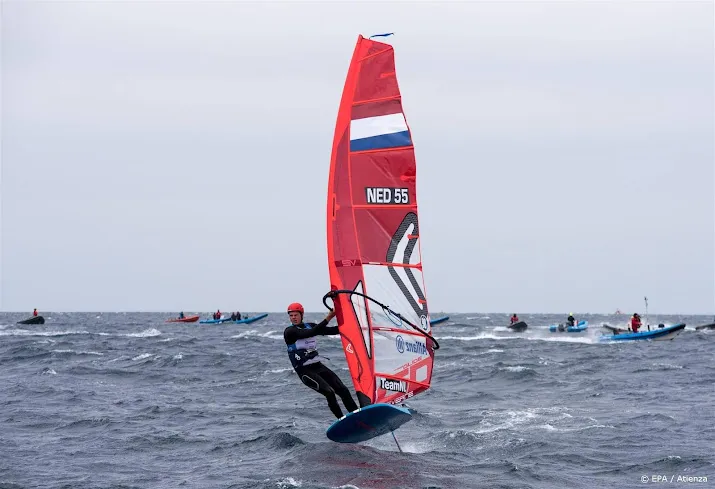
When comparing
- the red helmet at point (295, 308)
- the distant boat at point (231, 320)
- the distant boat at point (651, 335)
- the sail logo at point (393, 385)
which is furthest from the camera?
the distant boat at point (231, 320)

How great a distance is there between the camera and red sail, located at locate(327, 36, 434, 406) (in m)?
9.68

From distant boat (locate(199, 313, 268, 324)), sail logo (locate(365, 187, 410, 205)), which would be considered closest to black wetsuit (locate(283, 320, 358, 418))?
sail logo (locate(365, 187, 410, 205))

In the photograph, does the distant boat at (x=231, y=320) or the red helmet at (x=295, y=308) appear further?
the distant boat at (x=231, y=320)

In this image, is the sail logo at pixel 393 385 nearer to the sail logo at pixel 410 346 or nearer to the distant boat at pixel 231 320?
the sail logo at pixel 410 346

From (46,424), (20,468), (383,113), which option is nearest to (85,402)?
(46,424)

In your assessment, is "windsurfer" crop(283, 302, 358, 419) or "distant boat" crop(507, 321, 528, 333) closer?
"windsurfer" crop(283, 302, 358, 419)

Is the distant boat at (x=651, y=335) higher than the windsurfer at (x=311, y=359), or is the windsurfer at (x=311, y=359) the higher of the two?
the windsurfer at (x=311, y=359)

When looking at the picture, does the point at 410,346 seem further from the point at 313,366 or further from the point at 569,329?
the point at 569,329

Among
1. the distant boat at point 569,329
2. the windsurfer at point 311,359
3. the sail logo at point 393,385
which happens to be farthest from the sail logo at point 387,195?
the distant boat at point 569,329

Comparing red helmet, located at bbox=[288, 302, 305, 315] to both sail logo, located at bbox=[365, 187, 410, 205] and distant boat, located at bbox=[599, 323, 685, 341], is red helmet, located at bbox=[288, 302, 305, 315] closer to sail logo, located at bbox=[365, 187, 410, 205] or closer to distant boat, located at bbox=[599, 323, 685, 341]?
sail logo, located at bbox=[365, 187, 410, 205]

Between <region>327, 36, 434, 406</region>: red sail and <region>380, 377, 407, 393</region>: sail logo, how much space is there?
0.04 ft

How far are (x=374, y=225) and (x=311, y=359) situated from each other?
1.84 metres

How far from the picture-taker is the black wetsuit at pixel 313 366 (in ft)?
32.6

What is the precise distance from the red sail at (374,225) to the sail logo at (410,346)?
0.04 ft
